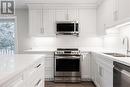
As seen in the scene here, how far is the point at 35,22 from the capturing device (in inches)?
216

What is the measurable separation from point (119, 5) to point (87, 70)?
8.28 feet

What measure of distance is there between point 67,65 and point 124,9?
2.58 metres

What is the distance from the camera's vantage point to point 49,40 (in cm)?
580

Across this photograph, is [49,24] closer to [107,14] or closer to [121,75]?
[107,14]

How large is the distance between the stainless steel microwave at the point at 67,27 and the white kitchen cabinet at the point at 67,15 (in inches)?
6.2

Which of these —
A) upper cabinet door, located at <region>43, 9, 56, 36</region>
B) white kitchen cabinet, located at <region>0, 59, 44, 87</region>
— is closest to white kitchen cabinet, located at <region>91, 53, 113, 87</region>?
white kitchen cabinet, located at <region>0, 59, 44, 87</region>

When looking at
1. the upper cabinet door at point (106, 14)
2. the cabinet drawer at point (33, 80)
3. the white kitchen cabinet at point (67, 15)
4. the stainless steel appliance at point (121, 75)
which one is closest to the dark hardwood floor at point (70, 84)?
the upper cabinet door at point (106, 14)

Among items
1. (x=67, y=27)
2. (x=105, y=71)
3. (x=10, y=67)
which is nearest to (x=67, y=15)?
(x=67, y=27)

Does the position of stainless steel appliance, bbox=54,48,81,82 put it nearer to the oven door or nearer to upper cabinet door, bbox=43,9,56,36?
the oven door

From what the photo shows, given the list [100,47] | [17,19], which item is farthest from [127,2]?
[17,19]

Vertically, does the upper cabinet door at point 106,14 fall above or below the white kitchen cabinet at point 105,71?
above

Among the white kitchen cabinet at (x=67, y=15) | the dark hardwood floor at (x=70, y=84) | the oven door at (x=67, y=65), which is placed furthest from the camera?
the white kitchen cabinet at (x=67, y=15)

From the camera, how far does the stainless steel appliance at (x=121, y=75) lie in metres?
2.10

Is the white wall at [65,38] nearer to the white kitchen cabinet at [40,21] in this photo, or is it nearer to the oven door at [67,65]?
the white kitchen cabinet at [40,21]
